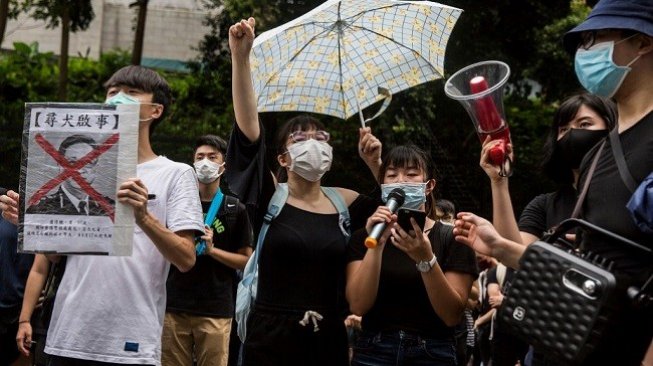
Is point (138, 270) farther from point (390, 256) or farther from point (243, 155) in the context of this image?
point (390, 256)

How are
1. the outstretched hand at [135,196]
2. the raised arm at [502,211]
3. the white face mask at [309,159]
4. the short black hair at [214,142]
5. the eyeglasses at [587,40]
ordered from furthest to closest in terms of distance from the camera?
the short black hair at [214,142]
the white face mask at [309,159]
the outstretched hand at [135,196]
the raised arm at [502,211]
the eyeglasses at [587,40]

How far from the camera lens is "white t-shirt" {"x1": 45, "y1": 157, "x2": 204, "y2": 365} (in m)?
4.85

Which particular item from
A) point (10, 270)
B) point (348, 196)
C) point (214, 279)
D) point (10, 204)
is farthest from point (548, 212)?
point (10, 270)

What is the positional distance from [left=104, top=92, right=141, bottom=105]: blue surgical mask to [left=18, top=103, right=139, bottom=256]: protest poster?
0.27m

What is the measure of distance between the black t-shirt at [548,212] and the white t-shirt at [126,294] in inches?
63.5

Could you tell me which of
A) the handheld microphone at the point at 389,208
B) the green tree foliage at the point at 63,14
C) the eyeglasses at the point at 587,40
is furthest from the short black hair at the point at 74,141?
the green tree foliage at the point at 63,14

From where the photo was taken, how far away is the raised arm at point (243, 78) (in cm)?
516

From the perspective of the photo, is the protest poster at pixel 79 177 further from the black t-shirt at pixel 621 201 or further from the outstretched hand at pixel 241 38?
the black t-shirt at pixel 621 201

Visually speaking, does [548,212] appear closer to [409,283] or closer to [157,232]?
[409,283]

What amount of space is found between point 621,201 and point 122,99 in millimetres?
2434

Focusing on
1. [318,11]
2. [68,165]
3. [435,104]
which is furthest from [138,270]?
[435,104]

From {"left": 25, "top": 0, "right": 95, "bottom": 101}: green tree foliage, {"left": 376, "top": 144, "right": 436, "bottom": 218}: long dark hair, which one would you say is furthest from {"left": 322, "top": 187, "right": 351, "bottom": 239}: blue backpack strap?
{"left": 25, "top": 0, "right": 95, "bottom": 101}: green tree foliage

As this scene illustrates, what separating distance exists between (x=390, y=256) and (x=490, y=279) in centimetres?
489

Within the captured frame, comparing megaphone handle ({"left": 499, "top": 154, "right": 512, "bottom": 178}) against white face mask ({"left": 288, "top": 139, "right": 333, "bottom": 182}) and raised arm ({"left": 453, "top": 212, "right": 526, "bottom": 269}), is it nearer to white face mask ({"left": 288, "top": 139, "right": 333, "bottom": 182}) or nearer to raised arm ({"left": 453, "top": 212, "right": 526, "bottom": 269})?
raised arm ({"left": 453, "top": 212, "right": 526, "bottom": 269})
